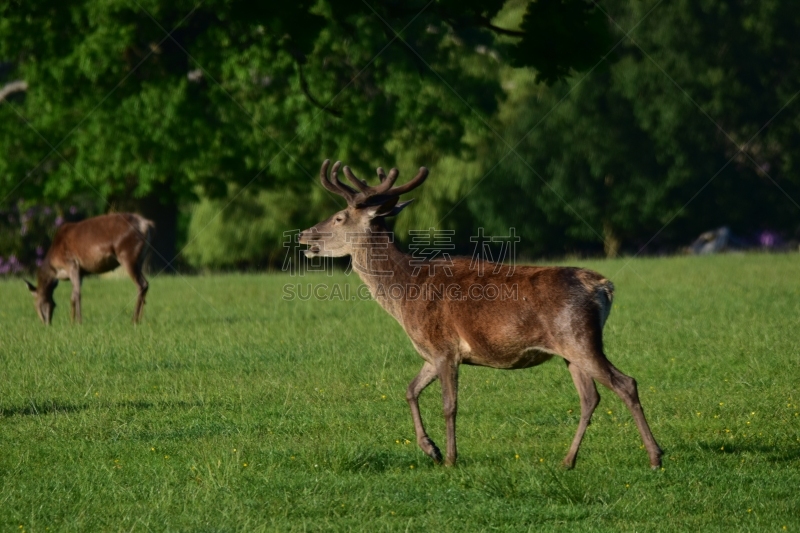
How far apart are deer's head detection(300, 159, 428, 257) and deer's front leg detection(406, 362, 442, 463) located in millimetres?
1368

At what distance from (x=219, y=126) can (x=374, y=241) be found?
651 inches

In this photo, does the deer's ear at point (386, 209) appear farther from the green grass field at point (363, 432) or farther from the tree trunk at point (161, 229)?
the tree trunk at point (161, 229)

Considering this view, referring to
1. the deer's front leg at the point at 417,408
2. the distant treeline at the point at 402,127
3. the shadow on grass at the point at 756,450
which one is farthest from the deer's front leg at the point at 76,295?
the shadow on grass at the point at 756,450

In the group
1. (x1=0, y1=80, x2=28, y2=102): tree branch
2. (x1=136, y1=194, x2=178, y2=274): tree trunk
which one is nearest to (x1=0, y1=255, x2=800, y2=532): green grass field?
(x1=136, y1=194, x2=178, y2=274): tree trunk

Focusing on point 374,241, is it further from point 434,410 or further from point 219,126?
point 219,126

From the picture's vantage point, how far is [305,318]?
16516mm

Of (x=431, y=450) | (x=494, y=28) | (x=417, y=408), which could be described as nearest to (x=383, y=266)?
(x=417, y=408)

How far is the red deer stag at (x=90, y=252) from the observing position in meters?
17.1

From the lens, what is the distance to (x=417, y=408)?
8.43 meters

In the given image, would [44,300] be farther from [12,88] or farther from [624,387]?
[12,88]

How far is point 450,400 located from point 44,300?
1044 centimetres

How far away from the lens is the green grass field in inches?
271

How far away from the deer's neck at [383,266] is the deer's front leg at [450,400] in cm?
64

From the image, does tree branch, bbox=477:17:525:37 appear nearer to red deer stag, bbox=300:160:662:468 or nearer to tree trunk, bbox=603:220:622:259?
red deer stag, bbox=300:160:662:468
